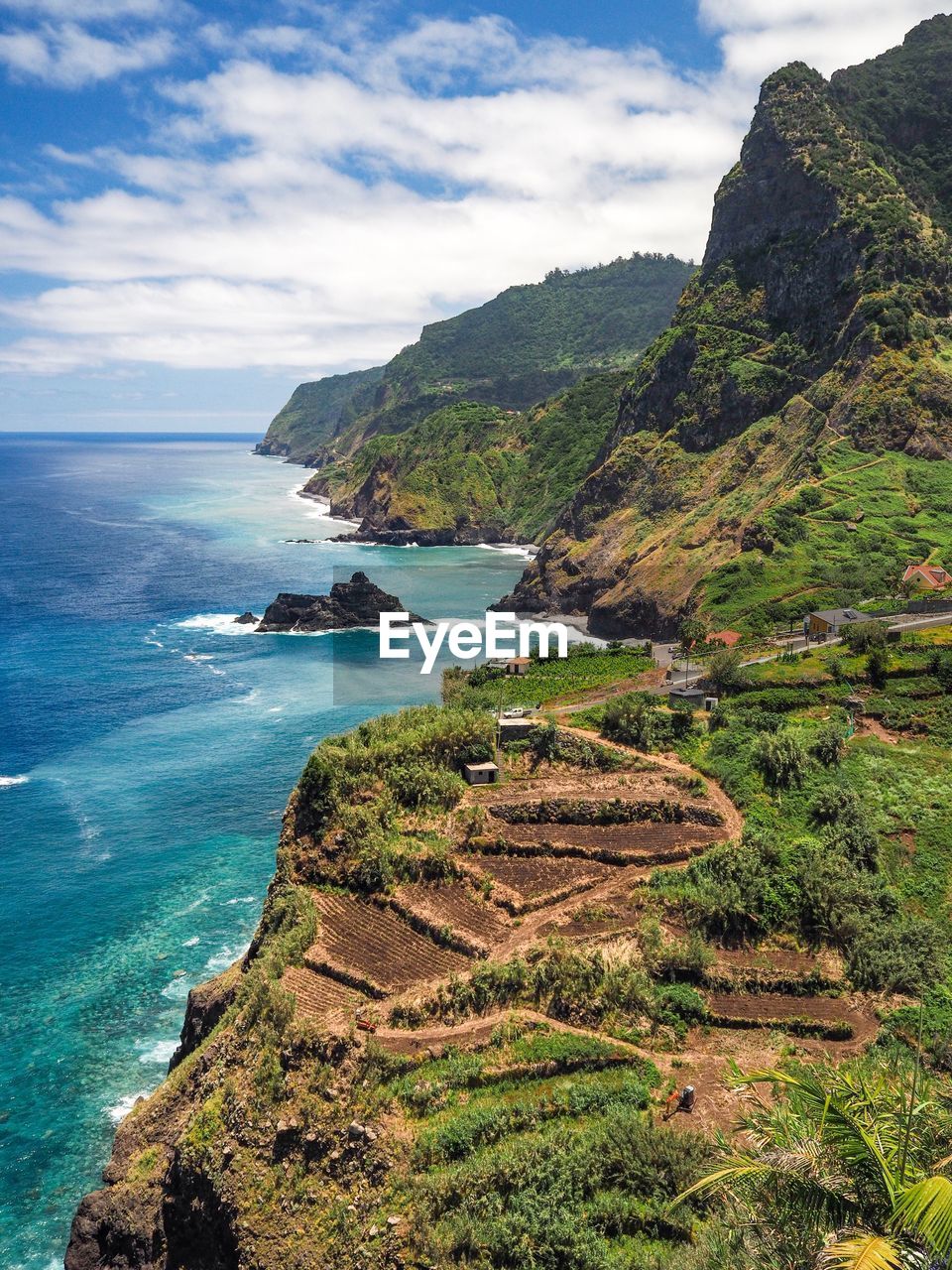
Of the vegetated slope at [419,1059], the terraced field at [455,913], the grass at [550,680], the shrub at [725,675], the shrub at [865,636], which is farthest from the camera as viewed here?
the grass at [550,680]

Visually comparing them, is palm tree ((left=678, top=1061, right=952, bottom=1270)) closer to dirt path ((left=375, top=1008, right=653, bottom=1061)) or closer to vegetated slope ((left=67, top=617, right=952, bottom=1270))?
vegetated slope ((left=67, top=617, right=952, bottom=1270))

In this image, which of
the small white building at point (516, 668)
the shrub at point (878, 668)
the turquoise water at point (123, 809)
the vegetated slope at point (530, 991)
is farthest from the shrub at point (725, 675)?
the turquoise water at point (123, 809)

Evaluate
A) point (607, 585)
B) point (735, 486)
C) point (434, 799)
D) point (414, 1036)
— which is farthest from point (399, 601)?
point (414, 1036)

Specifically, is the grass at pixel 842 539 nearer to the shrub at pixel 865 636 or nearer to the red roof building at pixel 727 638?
the red roof building at pixel 727 638

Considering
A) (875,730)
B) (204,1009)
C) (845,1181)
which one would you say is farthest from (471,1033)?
(875,730)

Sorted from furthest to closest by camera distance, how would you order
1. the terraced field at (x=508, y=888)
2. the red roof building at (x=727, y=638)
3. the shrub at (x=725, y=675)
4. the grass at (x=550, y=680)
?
the red roof building at (x=727, y=638) < the grass at (x=550, y=680) < the shrub at (x=725, y=675) < the terraced field at (x=508, y=888)

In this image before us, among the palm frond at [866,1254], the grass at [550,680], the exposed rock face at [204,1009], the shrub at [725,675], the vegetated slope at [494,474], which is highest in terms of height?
the vegetated slope at [494,474]
